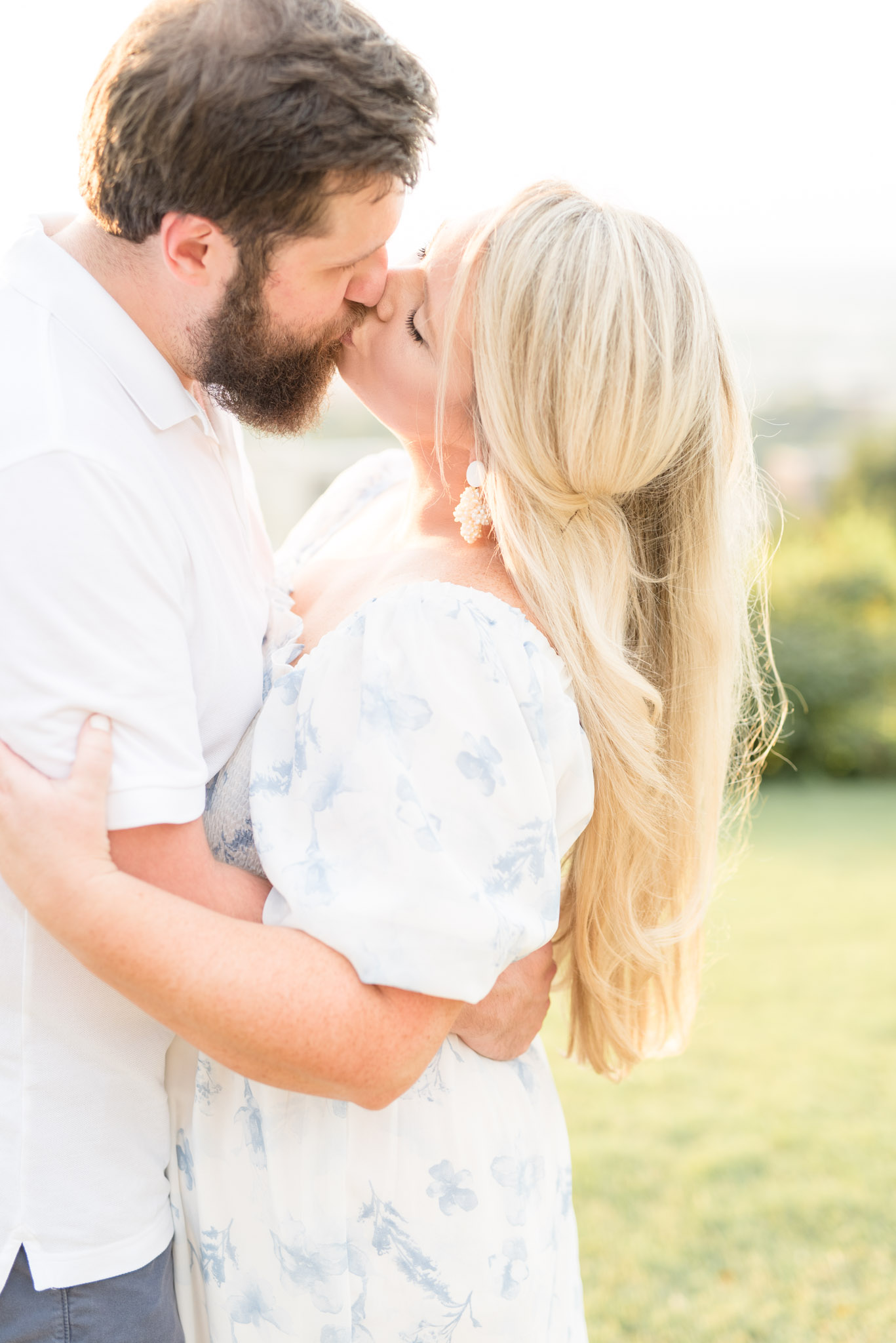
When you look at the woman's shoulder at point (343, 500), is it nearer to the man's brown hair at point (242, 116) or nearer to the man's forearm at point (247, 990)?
the man's brown hair at point (242, 116)

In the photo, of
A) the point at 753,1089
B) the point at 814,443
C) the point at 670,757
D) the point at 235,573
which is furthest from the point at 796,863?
the point at 814,443

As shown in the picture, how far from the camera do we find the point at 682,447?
2.05 m

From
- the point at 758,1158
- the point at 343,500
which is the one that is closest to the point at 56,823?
the point at 343,500

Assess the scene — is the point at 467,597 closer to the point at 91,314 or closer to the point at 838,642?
the point at 91,314

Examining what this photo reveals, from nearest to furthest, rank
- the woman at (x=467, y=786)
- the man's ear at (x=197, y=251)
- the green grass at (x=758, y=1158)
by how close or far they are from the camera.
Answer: the woman at (x=467, y=786) < the man's ear at (x=197, y=251) < the green grass at (x=758, y=1158)

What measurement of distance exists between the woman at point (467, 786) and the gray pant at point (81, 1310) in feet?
0.48

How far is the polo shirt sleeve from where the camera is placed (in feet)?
4.74

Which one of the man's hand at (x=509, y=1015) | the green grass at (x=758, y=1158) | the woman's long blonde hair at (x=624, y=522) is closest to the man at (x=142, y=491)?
the woman's long blonde hair at (x=624, y=522)

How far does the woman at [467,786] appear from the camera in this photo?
1559mm

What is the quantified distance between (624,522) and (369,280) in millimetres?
608

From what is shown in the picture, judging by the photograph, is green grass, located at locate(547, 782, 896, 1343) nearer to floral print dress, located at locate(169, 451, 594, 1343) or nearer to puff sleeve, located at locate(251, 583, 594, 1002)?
floral print dress, located at locate(169, 451, 594, 1343)

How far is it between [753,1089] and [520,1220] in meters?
3.92

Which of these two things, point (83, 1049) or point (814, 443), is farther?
point (814, 443)

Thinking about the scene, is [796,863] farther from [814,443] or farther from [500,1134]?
[814,443]
